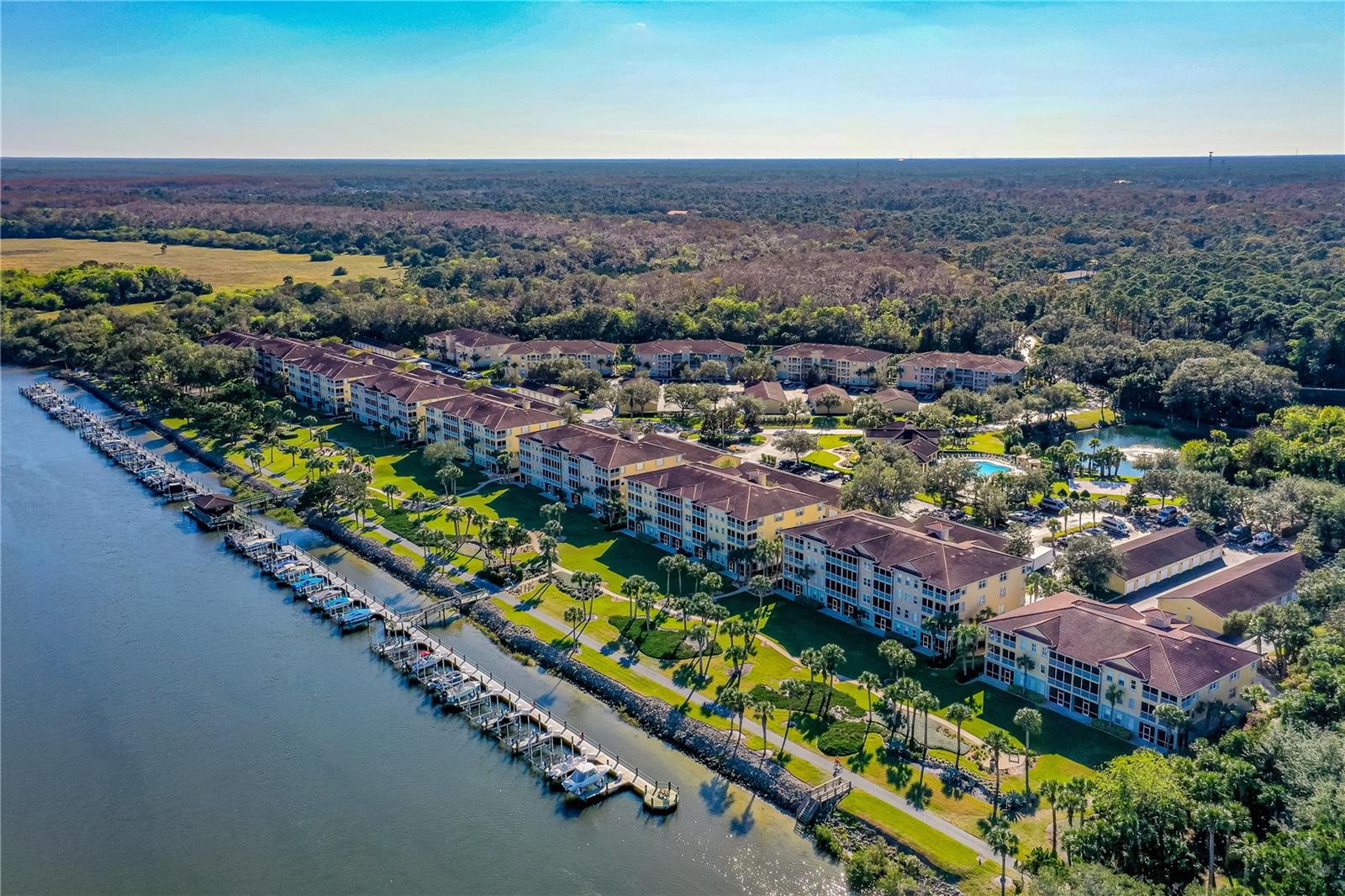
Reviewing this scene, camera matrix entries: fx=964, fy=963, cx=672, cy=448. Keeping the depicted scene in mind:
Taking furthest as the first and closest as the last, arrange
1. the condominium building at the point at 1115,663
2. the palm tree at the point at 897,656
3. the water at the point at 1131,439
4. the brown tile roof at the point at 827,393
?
the brown tile roof at the point at 827,393 → the water at the point at 1131,439 → the palm tree at the point at 897,656 → the condominium building at the point at 1115,663

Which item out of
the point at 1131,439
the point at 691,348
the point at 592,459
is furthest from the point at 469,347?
the point at 1131,439

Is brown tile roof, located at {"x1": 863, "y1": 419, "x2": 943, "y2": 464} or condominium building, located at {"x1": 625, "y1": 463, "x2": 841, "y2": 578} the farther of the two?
brown tile roof, located at {"x1": 863, "y1": 419, "x2": 943, "y2": 464}

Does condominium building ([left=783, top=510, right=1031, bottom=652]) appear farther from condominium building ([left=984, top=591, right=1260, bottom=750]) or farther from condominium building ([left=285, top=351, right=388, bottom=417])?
condominium building ([left=285, top=351, right=388, bottom=417])

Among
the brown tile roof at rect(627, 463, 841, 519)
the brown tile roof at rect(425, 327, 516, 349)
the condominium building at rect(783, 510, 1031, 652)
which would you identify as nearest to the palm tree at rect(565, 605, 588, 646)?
the brown tile roof at rect(627, 463, 841, 519)

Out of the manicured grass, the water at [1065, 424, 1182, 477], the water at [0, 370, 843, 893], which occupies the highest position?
the water at [1065, 424, 1182, 477]

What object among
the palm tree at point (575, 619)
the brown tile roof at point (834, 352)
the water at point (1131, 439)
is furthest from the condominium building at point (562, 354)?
the palm tree at point (575, 619)

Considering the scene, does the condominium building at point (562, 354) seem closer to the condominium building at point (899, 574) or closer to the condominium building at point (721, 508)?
the condominium building at point (721, 508)

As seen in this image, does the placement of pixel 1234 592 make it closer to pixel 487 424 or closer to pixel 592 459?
pixel 592 459
